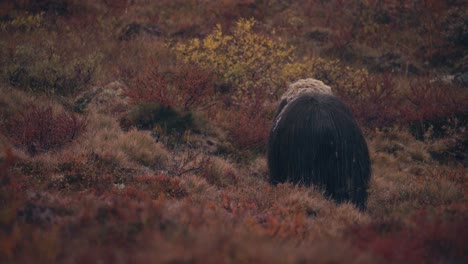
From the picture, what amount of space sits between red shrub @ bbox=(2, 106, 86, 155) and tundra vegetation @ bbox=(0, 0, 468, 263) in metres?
0.03

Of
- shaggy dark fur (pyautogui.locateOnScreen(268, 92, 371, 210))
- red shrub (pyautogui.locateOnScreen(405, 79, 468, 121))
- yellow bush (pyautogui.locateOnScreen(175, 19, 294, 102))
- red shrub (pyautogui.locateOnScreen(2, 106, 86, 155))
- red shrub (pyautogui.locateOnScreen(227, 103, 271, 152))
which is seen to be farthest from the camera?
yellow bush (pyautogui.locateOnScreen(175, 19, 294, 102))

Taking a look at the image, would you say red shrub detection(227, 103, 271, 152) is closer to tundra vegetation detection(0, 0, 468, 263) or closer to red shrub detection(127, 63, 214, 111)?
tundra vegetation detection(0, 0, 468, 263)

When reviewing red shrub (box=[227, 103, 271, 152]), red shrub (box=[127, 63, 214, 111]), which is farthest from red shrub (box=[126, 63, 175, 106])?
red shrub (box=[227, 103, 271, 152])

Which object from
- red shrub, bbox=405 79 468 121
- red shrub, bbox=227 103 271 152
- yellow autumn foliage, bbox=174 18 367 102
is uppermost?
yellow autumn foliage, bbox=174 18 367 102

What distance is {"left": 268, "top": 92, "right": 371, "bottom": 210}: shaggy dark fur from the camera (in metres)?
5.40

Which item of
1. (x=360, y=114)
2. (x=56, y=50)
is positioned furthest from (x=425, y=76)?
(x=56, y=50)

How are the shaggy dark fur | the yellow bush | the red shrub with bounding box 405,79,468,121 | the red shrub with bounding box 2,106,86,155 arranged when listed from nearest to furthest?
the shaggy dark fur
the red shrub with bounding box 2,106,86,155
the red shrub with bounding box 405,79,468,121
the yellow bush

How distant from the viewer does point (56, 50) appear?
10.3 meters

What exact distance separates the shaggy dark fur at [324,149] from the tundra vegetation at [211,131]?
11.6 inches

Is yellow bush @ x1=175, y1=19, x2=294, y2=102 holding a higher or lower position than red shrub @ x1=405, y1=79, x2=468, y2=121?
higher

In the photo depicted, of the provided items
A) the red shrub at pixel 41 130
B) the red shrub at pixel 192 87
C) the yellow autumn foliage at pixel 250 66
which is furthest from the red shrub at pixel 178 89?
the red shrub at pixel 41 130

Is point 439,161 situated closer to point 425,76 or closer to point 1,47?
point 425,76

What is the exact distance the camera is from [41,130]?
6.23 m

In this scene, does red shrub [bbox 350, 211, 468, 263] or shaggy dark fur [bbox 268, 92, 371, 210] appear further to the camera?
shaggy dark fur [bbox 268, 92, 371, 210]
